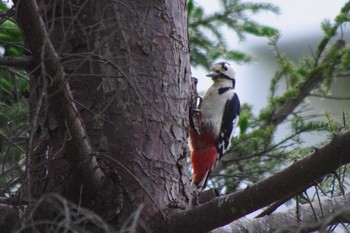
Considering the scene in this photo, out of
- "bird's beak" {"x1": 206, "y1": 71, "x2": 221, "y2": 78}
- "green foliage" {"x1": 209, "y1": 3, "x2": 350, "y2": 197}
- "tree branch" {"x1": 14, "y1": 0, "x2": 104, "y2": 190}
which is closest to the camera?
"tree branch" {"x1": 14, "y1": 0, "x2": 104, "y2": 190}

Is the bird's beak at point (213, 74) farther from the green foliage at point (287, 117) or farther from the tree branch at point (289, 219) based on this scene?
the tree branch at point (289, 219)

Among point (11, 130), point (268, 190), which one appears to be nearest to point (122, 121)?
point (11, 130)

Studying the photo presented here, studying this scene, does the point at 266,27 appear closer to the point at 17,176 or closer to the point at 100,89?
the point at 100,89

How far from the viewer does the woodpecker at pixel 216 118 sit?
517 cm

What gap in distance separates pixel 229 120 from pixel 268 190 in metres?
2.48

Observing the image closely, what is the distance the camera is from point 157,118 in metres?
3.50

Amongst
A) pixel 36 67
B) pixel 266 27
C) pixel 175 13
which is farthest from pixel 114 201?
pixel 266 27

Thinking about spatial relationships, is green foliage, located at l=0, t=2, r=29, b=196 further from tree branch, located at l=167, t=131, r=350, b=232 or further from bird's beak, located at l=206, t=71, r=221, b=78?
bird's beak, located at l=206, t=71, r=221, b=78

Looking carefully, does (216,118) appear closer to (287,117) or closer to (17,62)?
(287,117)

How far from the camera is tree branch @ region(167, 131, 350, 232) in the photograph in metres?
2.73

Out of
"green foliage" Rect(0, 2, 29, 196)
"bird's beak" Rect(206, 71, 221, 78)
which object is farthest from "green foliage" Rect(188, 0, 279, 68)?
"green foliage" Rect(0, 2, 29, 196)

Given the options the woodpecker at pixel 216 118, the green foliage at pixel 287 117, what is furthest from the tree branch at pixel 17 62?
the woodpecker at pixel 216 118

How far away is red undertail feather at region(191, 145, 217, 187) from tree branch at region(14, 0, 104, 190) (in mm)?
1910

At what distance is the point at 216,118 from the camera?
5.43m
